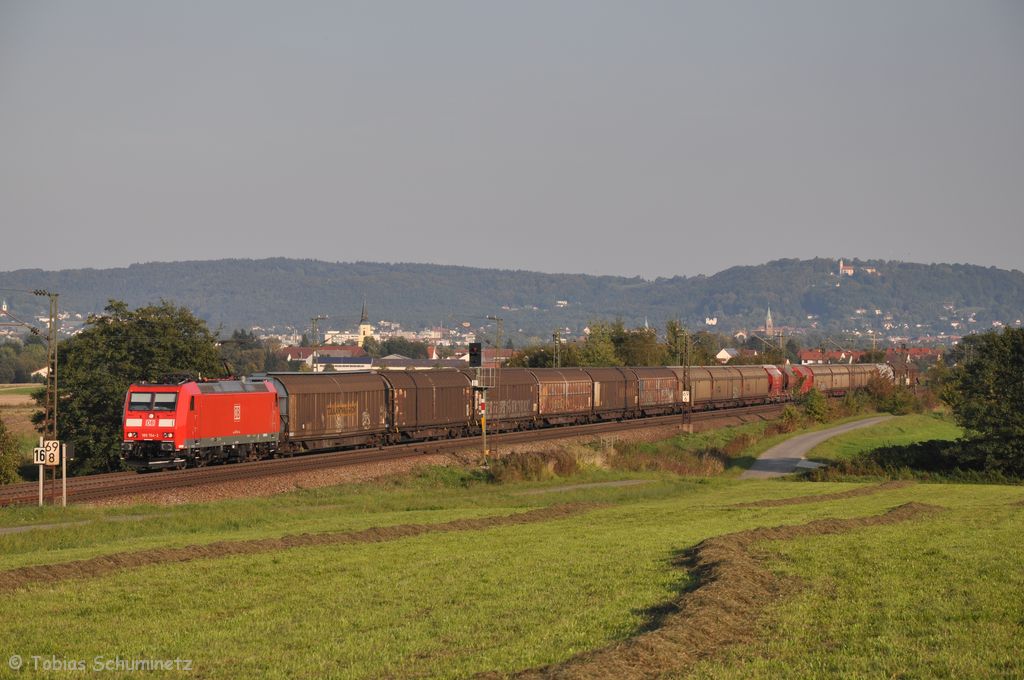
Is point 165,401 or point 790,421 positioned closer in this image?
point 165,401

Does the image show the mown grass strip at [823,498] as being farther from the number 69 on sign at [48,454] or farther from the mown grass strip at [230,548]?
the number 69 on sign at [48,454]

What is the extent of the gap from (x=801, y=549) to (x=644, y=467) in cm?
3612

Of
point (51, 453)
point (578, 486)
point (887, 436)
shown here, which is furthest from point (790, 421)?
point (51, 453)

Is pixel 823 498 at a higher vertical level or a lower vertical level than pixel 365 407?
lower

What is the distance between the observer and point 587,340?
116562 millimetres

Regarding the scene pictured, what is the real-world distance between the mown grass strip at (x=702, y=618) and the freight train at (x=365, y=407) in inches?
1161

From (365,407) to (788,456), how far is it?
28026 millimetres

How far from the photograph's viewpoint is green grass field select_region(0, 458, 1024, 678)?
1303 cm

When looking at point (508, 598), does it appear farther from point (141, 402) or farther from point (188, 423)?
point (141, 402)

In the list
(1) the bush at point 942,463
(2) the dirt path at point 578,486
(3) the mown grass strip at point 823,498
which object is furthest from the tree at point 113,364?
(3) the mown grass strip at point 823,498

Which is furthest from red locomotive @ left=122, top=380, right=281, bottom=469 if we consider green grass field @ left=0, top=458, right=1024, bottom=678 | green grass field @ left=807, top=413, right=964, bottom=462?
green grass field @ left=807, top=413, right=964, bottom=462

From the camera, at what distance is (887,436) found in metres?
81.4

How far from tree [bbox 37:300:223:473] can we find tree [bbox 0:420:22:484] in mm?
6827

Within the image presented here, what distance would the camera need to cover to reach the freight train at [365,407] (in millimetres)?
44875
